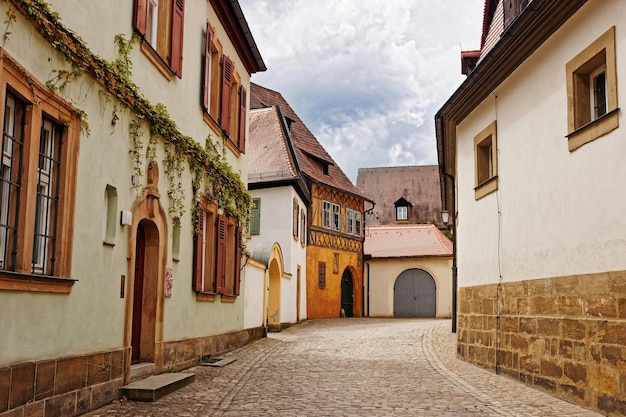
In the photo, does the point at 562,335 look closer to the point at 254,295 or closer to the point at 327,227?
the point at 254,295

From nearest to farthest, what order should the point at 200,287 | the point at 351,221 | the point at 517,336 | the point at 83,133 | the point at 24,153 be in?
1. the point at 24,153
2. the point at 83,133
3. the point at 517,336
4. the point at 200,287
5. the point at 351,221

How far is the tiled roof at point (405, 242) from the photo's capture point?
36.1 m

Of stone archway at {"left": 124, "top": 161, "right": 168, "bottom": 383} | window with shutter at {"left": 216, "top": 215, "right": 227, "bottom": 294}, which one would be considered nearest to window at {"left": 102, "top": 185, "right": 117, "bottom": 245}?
stone archway at {"left": 124, "top": 161, "right": 168, "bottom": 383}

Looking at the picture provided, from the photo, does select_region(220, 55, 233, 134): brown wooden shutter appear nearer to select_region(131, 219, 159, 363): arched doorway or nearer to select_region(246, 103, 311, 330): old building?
select_region(131, 219, 159, 363): arched doorway

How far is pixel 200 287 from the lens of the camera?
40.9 ft

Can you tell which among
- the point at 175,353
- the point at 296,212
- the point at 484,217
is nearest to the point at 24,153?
the point at 175,353

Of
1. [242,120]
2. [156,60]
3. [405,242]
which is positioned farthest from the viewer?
[405,242]

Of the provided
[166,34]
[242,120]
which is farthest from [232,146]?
[166,34]

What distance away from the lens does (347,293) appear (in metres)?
35.8

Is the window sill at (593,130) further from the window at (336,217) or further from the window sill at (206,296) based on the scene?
the window at (336,217)

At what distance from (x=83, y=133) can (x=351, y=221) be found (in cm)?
2826

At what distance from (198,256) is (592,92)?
6.81m

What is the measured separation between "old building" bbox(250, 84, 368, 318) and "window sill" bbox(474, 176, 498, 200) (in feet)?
57.1

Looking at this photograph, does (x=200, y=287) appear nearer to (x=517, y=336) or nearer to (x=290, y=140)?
(x=517, y=336)
